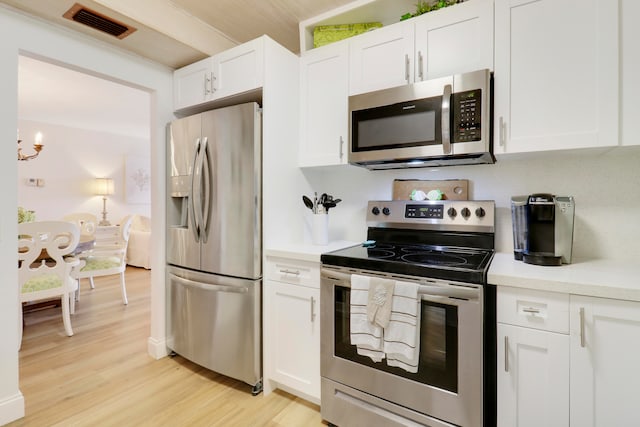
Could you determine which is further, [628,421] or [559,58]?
[559,58]

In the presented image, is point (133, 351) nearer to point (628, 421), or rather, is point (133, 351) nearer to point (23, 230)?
point (23, 230)

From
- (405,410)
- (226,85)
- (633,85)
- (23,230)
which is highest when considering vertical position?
(226,85)

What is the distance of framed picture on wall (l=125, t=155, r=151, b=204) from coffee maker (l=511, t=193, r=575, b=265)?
6.66 m

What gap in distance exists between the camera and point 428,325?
1.40 meters

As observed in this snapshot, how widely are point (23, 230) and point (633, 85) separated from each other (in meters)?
3.82

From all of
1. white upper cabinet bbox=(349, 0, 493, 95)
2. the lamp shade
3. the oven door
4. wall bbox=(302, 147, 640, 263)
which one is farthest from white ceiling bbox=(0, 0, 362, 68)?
the lamp shade

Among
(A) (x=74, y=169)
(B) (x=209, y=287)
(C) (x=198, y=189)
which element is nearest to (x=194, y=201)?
(C) (x=198, y=189)

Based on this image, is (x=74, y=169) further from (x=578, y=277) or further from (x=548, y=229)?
(x=578, y=277)

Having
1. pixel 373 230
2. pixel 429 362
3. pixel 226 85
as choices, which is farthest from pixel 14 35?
pixel 429 362

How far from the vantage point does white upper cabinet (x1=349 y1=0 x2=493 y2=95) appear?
1.59 m

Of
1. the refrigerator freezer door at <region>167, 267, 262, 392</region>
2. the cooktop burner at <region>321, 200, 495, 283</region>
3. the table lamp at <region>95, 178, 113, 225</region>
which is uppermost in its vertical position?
the table lamp at <region>95, 178, 113, 225</region>

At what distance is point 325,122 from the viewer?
2.09 metres

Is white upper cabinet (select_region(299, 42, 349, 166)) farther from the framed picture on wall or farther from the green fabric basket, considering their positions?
the framed picture on wall

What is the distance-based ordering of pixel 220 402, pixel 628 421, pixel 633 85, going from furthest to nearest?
1. pixel 220 402
2. pixel 633 85
3. pixel 628 421
